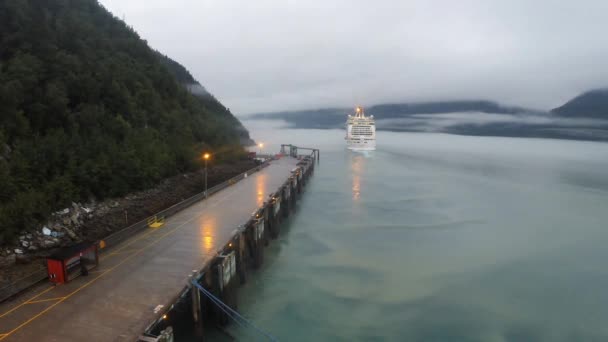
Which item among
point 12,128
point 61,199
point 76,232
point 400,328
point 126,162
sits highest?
point 12,128

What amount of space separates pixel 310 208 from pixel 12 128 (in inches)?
1309

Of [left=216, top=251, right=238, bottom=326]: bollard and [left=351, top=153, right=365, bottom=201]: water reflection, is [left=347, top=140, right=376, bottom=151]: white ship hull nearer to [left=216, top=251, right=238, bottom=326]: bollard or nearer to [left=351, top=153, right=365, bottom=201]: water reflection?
[left=351, top=153, right=365, bottom=201]: water reflection

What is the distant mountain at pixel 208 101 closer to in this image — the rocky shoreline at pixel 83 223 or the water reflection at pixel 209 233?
the rocky shoreline at pixel 83 223

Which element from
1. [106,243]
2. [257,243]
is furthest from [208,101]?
[106,243]

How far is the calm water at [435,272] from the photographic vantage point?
19953 mm

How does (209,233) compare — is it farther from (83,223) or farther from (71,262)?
(83,223)

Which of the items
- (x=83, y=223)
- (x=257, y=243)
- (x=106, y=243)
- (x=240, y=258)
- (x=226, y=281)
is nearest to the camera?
(x=226, y=281)

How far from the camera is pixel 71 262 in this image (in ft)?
51.8

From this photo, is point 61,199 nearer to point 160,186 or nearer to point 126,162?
point 126,162

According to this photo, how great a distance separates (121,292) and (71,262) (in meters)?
3.12

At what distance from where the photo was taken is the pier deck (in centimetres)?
1228

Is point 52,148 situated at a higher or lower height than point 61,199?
higher

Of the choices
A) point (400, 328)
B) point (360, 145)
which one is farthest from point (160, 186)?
point (360, 145)

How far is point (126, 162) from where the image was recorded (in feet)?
120
